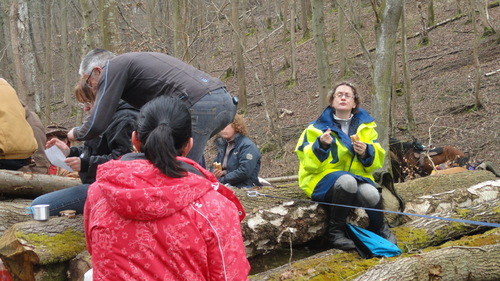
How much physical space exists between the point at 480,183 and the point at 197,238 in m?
4.98

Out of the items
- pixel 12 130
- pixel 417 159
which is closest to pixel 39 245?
pixel 12 130

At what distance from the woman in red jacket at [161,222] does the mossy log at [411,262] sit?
1.96 m

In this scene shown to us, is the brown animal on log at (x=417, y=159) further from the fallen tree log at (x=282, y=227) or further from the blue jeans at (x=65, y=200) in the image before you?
the blue jeans at (x=65, y=200)

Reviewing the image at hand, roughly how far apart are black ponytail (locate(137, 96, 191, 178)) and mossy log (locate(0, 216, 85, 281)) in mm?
2025

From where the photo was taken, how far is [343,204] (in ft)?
15.7

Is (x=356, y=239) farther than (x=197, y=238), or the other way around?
(x=356, y=239)

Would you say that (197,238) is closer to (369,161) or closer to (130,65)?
(130,65)

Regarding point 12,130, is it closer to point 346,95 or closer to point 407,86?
point 346,95

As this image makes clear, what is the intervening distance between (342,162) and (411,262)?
116 centimetres

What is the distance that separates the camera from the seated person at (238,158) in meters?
6.41

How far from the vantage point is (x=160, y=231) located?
2.22 meters

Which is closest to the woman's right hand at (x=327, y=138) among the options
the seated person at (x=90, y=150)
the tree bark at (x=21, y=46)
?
the seated person at (x=90, y=150)

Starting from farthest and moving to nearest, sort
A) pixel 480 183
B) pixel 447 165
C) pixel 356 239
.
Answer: pixel 447 165 → pixel 480 183 → pixel 356 239

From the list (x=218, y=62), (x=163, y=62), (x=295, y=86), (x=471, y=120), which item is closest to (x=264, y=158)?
(x=471, y=120)
